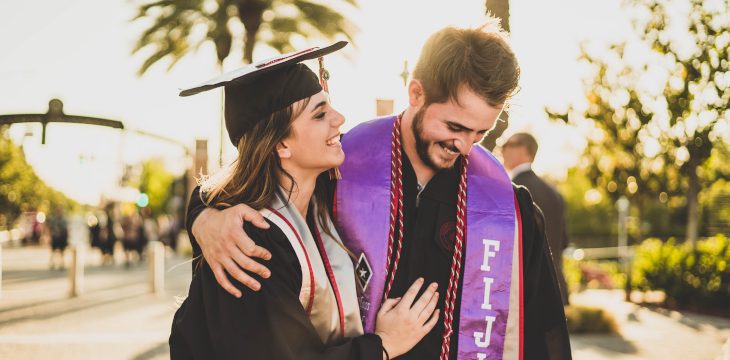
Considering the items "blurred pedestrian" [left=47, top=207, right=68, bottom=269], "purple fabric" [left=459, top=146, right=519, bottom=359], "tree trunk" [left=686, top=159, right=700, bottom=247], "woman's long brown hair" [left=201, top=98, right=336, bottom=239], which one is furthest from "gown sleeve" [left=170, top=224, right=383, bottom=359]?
"blurred pedestrian" [left=47, top=207, right=68, bottom=269]

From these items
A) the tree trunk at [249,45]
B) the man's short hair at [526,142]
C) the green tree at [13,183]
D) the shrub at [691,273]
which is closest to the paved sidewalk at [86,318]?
the man's short hair at [526,142]

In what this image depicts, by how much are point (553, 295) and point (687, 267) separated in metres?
12.2

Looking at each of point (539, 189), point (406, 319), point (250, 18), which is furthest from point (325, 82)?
point (250, 18)

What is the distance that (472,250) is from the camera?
7.89 ft

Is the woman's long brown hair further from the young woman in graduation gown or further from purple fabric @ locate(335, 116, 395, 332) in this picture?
purple fabric @ locate(335, 116, 395, 332)

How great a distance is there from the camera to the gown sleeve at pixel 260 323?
1934 millimetres

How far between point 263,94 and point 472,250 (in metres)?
0.86

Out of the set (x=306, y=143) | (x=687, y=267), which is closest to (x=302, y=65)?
(x=306, y=143)

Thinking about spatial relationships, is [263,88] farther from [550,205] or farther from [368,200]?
[550,205]

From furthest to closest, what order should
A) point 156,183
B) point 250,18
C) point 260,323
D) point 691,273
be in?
point 156,183 < point 250,18 < point 691,273 < point 260,323

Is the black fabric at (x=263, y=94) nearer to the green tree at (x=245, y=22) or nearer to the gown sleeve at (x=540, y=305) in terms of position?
Answer: the gown sleeve at (x=540, y=305)

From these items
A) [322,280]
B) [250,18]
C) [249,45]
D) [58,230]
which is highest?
[250,18]

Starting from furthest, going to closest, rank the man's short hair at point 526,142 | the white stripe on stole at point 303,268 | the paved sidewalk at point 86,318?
the paved sidewalk at point 86,318
the man's short hair at point 526,142
the white stripe on stole at point 303,268

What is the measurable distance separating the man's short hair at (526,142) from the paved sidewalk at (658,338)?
3.33 metres
